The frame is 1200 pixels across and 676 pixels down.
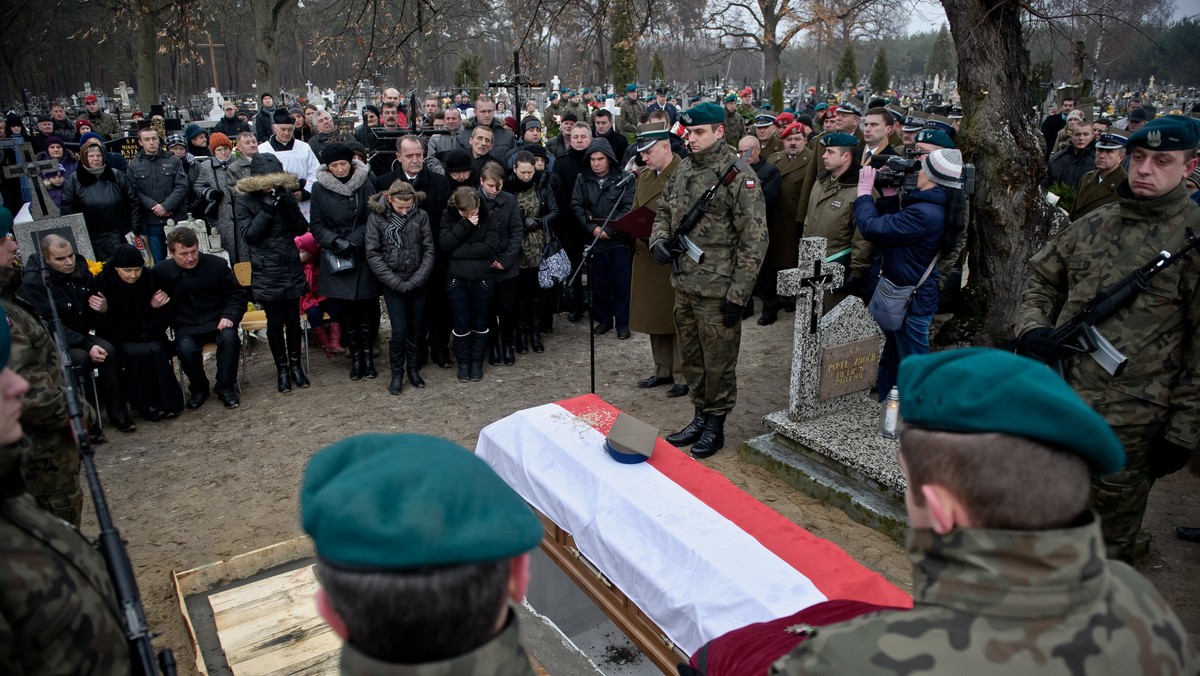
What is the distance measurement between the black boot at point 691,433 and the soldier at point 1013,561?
4087 millimetres

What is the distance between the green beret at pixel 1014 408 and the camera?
1276 millimetres

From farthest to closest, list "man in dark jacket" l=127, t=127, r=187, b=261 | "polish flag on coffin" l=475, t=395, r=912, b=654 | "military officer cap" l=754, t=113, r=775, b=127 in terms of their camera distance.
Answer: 1. "military officer cap" l=754, t=113, r=775, b=127
2. "man in dark jacket" l=127, t=127, r=187, b=261
3. "polish flag on coffin" l=475, t=395, r=912, b=654

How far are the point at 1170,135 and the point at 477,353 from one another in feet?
16.9

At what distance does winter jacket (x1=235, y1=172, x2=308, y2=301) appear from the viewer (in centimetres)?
621

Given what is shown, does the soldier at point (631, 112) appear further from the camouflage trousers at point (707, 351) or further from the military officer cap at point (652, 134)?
the camouflage trousers at point (707, 351)

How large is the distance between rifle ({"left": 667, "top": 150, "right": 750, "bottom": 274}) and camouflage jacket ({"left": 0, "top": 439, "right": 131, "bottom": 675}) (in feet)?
12.9

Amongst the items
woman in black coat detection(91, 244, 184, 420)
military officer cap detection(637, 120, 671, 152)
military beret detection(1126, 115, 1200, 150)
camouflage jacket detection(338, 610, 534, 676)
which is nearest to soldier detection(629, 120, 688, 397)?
military officer cap detection(637, 120, 671, 152)

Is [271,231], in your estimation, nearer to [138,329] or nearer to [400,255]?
[400,255]

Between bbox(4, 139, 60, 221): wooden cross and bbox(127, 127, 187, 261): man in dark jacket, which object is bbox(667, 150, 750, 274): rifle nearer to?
bbox(4, 139, 60, 221): wooden cross

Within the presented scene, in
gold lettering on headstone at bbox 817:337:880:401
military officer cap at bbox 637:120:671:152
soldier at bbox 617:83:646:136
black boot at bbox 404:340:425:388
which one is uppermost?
soldier at bbox 617:83:646:136

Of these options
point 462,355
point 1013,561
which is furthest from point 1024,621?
point 462,355

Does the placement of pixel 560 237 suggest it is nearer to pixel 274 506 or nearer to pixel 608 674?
pixel 274 506

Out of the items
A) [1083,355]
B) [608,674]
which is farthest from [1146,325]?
[608,674]

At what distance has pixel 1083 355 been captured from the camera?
3.43 m
